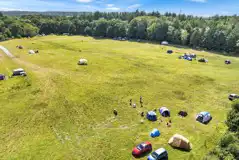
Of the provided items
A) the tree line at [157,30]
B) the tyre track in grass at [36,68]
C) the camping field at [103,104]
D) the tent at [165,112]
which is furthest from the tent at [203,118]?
the tree line at [157,30]

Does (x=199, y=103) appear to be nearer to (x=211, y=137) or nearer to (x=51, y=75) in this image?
(x=211, y=137)

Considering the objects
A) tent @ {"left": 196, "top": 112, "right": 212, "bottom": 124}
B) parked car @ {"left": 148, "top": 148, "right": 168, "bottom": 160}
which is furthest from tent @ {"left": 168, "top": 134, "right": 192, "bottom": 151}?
tent @ {"left": 196, "top": 112, "right": 212, "bottom": 124}

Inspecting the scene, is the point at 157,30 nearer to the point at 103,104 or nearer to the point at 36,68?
the point at 36,68

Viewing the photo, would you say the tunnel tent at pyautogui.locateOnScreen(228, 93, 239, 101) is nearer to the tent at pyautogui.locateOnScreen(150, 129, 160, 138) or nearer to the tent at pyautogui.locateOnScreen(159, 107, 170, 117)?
the tent at pyautogui.locateOnScreen(159, 107, 170, 117)

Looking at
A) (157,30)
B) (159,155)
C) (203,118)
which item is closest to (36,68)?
(203,118)

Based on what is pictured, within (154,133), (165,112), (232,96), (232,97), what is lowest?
(154,133)

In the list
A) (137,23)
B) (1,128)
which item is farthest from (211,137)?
(137,23)
